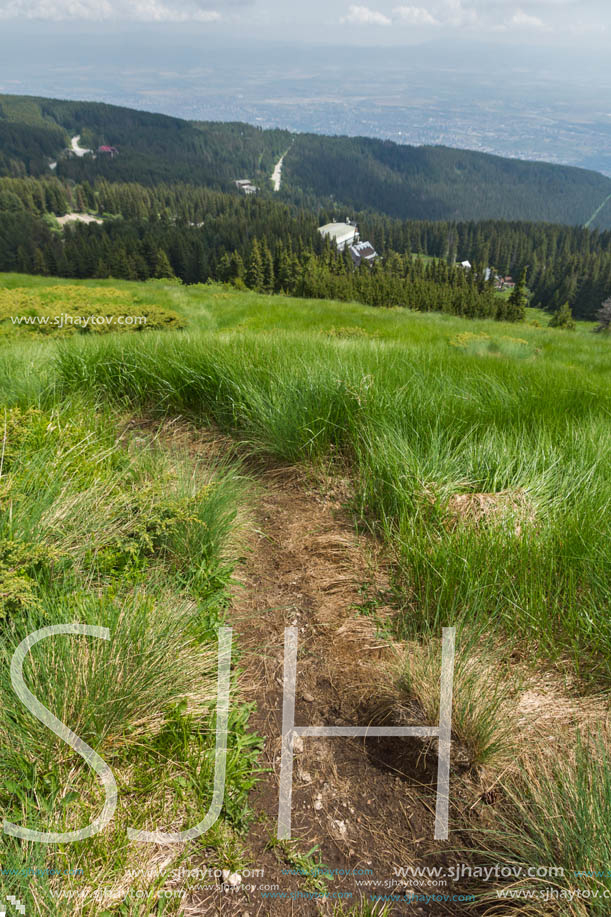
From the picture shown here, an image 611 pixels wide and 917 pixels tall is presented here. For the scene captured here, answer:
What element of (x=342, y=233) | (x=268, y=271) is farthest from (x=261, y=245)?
(x=342, y=233)

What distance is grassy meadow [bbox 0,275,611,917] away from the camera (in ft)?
4.54

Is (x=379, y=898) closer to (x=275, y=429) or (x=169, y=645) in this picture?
(x=169, y=645)

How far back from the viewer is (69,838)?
1.25m

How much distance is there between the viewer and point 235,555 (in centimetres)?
258

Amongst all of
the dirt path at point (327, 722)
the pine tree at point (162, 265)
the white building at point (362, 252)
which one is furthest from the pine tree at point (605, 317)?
the dirt path at point (327, 722)

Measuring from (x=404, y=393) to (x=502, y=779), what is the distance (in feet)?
8.79

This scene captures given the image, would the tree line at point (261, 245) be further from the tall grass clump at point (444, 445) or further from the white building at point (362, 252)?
the tall grass clump at point (444, 445)

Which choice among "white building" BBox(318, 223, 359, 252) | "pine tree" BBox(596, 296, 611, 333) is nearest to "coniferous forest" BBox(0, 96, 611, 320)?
"white building" BBox(318, 223, 359, 252)

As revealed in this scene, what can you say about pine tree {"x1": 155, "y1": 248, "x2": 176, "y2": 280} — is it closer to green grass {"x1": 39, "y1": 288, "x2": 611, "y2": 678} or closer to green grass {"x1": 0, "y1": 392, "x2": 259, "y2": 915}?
green grass {"x1": 39, "y1": 288, "x2": 611, "y2": 678}

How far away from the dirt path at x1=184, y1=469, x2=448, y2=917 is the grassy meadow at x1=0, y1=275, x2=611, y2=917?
111mm

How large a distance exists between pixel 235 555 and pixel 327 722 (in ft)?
3.43

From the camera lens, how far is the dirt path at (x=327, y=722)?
1.37 meters

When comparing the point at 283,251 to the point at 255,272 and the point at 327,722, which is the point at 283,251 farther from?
the point at 327,722

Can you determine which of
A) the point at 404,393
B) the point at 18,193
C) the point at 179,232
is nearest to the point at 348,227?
the point at 179,232
